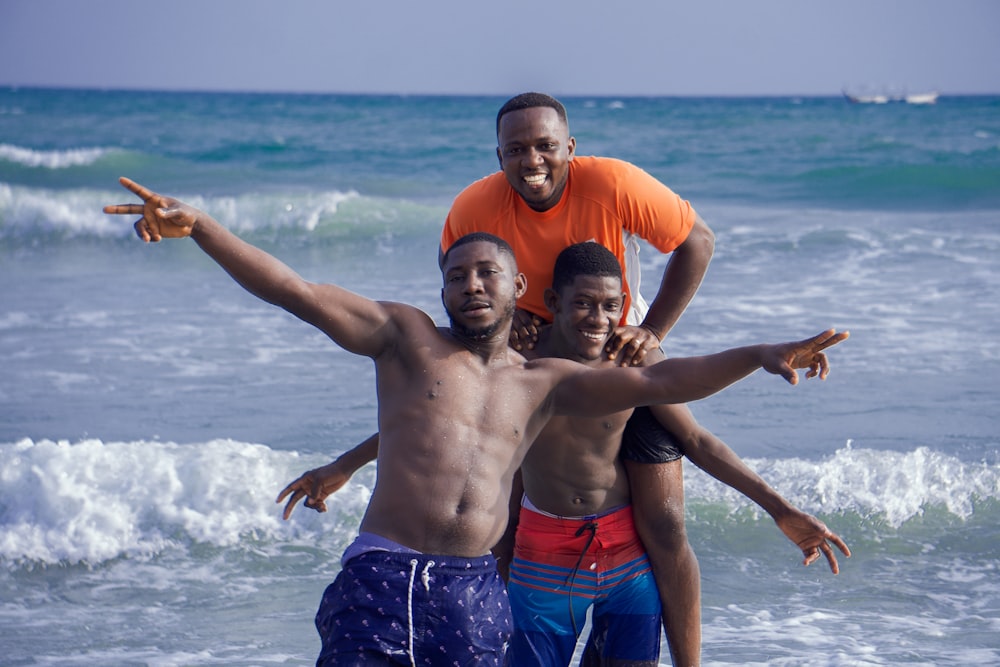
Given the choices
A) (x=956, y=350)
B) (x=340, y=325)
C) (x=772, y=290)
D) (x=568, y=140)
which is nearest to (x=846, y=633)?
(x=568, y=140)

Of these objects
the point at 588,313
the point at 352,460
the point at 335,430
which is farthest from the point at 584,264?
the point at 335,430

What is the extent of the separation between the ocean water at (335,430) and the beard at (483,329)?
1946 millimetres

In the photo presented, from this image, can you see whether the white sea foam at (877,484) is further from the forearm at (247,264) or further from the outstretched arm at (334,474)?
the forearm at (247,264)

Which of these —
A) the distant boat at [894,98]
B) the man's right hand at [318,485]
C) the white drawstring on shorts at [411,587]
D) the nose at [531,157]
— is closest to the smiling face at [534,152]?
the nose at [531,157]

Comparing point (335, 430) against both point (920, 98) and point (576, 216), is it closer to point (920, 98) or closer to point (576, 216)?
point (576, 216)

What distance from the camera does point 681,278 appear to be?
374 cm

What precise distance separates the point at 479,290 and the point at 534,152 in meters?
0.57

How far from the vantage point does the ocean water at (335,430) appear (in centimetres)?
489

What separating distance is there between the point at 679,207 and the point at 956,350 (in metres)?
5.30

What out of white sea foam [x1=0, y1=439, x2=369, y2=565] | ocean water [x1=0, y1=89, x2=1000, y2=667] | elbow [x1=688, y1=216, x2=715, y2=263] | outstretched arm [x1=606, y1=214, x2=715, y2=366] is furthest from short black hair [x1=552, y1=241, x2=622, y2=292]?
white sea foam [x1=0, y1=439, x2=369, y2=565]

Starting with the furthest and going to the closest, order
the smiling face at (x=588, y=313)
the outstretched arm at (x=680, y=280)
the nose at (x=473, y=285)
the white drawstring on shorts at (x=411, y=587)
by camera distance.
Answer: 1. the outstretched arm at (x=680, y=280)
2. the smiling face at (x=588, y=313)
3. the nose at (x=473, y=285)
4. the white drawstring on shorts at (x=411, y=587)

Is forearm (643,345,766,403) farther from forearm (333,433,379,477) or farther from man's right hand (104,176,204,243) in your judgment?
man's right hand (104,176,204,243)

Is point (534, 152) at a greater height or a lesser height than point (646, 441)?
greater

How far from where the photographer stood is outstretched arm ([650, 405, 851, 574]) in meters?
3.46
